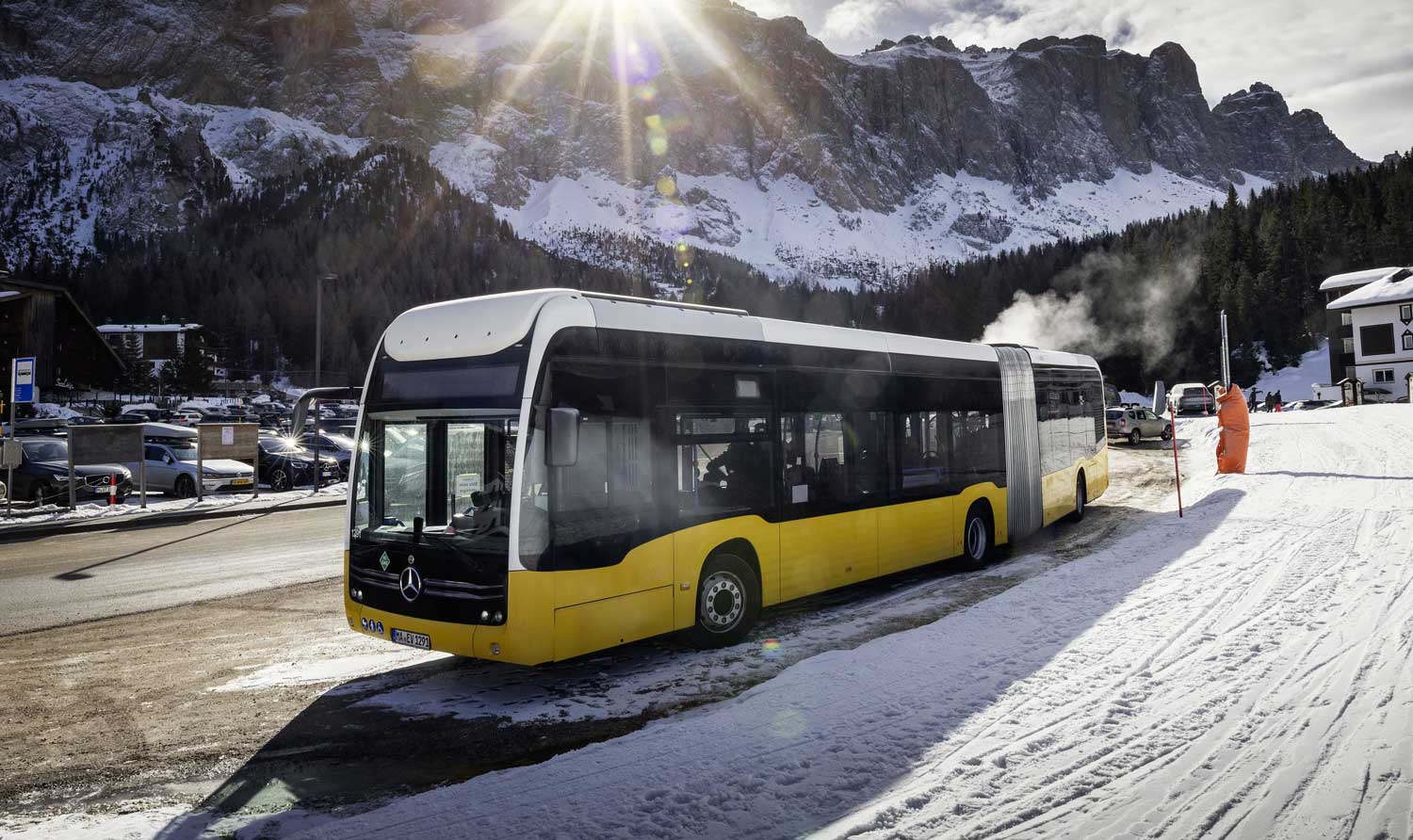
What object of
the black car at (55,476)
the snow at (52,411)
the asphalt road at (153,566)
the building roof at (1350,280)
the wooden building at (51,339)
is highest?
the building roof at (1350,280)

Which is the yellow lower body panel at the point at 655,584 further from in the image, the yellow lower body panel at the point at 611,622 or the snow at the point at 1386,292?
the snow at the point at 1386,292

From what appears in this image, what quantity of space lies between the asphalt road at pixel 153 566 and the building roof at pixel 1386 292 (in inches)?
2675

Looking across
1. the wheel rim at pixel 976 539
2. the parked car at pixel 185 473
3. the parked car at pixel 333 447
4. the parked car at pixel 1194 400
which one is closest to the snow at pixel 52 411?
the parked car at pixel 333 447

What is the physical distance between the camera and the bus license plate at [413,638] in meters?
6.00

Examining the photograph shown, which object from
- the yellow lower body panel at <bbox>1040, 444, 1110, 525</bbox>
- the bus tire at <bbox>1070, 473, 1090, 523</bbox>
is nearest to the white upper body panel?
the yellow lower body panel at <bbox>1040, 444, 1110, 525</bbox>

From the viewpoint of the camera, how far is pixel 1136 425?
111 feet

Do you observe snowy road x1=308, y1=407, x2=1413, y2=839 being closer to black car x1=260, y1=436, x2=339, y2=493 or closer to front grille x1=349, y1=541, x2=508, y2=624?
front grille x1=349, y1=541, x2=508, y2=624

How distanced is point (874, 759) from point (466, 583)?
295 centimetres

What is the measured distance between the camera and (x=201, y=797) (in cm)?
443

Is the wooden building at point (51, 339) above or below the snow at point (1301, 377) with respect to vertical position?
above

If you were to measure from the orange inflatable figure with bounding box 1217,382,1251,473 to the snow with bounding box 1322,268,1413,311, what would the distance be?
5210 cm

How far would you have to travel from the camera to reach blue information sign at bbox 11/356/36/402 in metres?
17.3

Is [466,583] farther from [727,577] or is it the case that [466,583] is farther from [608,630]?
[727,577]

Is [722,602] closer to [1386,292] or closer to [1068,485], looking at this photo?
[1068,485]
